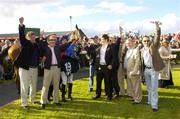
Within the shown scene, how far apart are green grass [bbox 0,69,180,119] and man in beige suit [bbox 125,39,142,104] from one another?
14.9 inches

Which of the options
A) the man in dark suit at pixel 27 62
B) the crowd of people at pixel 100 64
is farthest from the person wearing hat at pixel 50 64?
the man in dark suit at pixel 27 62

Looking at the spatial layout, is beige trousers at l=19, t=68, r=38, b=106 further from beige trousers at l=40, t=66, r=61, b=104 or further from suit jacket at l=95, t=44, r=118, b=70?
suit jacket at l=95, t=44, r=118, b=70

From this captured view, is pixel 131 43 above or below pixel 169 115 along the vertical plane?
above

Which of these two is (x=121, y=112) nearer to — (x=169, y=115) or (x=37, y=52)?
(x=169, y=115)

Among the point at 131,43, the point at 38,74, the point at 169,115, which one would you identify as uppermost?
the point at 131,43

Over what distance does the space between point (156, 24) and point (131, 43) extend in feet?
5.16

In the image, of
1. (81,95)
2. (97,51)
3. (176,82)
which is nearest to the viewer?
(97,51)

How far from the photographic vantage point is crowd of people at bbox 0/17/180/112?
42.1 feet

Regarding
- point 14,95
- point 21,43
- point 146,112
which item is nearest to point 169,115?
point 146,112

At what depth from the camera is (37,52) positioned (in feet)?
44.4

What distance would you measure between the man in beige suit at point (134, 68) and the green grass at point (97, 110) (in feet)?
1.25

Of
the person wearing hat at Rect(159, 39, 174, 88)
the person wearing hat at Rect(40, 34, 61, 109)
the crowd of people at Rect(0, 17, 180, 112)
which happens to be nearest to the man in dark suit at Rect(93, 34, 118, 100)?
the crowd of people at Rect(0, 17, 180, 112)

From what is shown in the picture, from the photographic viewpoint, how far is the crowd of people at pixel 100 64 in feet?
42.1

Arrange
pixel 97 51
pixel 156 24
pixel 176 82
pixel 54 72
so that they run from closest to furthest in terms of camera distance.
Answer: pixel 156 24, pixel 54 72, pixel 97 51, pixel 176 82
